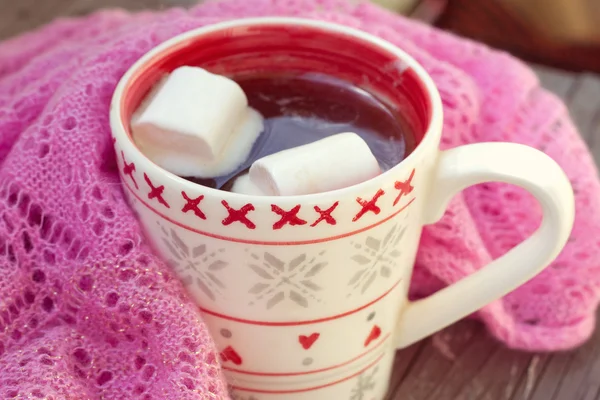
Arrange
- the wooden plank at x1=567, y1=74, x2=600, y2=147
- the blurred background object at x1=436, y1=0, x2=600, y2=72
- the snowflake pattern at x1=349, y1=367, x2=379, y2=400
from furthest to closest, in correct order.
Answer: the blurred background object at x1=436, y1=0, x2=600, y2=72 → the wooden plank at x1=567, y1=74, x2=600, y2=147 → the snowflake pattern at x1=349, y1=367, x2=379, y2=400

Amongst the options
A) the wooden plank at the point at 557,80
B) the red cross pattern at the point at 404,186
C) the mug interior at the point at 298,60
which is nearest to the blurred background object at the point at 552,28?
the wooden plank at the point at 557,80

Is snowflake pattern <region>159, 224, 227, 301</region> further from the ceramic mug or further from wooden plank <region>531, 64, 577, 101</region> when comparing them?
wooden plank <region>531, 64, 577, 101</region>

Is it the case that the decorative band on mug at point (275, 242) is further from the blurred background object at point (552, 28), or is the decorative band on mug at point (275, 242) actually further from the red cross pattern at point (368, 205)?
the blurred background object at point (552, 28)

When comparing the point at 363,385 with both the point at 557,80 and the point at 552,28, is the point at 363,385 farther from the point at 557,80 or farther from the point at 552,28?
the point at 552,28

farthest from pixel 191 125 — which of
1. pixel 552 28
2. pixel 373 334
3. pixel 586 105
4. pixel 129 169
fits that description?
pixel 552 28

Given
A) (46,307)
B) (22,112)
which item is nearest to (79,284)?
(46,307)

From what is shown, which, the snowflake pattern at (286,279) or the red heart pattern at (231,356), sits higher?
the snowflake pattern at (286,279)

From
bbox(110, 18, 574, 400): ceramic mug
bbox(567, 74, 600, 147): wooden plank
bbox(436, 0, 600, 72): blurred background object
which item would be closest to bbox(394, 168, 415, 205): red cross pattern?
bbox(110, 18, 574, 400): ceramic mug
